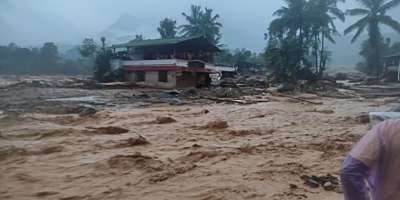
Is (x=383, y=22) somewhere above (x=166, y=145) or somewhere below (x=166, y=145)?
above

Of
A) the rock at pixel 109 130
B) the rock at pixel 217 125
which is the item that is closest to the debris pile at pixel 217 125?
the rock at pixel 217 125

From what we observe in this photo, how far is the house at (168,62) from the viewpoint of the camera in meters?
33.2

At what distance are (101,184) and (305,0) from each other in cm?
3749

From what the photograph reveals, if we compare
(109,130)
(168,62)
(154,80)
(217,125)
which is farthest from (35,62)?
(217,125)

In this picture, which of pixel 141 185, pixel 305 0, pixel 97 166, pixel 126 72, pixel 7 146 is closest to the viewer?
pixel 141 185

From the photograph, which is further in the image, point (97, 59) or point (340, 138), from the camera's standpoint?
point (97, 59)

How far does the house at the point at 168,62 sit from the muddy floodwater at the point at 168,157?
20661 millimetres

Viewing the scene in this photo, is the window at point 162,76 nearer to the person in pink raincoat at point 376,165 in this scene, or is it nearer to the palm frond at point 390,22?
the palm frond at point 390,22

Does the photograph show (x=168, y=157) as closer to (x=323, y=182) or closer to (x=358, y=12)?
(x=323, y=182)

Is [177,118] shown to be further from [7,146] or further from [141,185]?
[141,185]

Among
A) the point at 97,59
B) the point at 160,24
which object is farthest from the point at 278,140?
the point at 160,24

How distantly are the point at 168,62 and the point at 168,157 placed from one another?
84.8 ft

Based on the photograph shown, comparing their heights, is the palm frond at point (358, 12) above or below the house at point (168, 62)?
above

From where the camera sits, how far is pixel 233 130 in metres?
10.4
